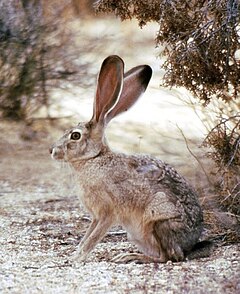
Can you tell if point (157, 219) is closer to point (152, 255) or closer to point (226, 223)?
point (152, 255)

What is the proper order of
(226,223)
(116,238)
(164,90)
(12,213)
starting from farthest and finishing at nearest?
(164,90), (12,213), (116,238), (226,223)

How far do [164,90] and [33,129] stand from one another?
102 centimetres

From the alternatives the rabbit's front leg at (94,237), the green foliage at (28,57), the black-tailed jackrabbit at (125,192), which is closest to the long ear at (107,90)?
the black-tailed jackrabbit at (125,192)

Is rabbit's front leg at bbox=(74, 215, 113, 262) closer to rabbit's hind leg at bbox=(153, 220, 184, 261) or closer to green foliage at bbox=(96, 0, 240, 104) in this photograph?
rabbit's hind leg at bbox=(153, 220, 184, 261)

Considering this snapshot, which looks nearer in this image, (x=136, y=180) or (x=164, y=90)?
(x=136, y=180)

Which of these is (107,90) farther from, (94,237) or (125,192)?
(94,237)

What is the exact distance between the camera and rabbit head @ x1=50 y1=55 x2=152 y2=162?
12.0 feet

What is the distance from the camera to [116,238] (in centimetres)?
435

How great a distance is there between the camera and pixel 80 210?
5.14 meters

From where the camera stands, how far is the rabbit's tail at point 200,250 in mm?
3600

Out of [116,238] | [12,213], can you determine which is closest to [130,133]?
[12,213]

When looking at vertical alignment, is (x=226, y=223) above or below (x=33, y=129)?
above

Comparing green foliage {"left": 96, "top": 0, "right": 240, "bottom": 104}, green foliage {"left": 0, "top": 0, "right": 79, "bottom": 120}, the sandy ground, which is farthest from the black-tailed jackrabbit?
green foliage {"left": 0, "top": 0, "right": 79, "bottom": 120}

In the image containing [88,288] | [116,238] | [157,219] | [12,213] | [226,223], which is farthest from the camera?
[12,213]
